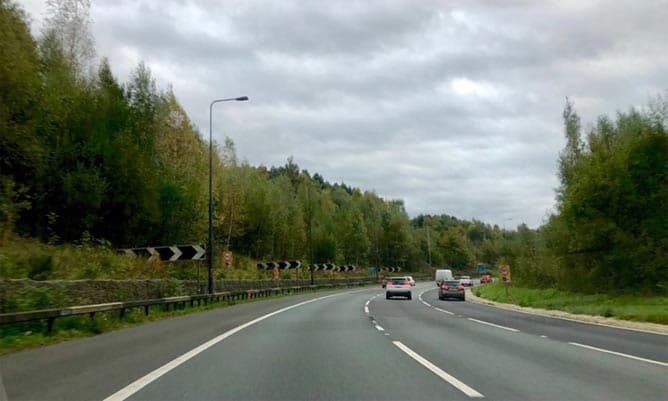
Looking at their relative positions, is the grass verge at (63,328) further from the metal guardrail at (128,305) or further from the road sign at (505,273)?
the road sign at (505,273)

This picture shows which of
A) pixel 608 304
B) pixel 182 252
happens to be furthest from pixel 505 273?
pixel 182 252

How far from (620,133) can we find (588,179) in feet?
22.4

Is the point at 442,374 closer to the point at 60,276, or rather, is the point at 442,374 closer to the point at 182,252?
the point at 60,276

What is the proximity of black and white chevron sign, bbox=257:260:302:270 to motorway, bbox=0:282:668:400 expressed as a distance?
3912 centimetres

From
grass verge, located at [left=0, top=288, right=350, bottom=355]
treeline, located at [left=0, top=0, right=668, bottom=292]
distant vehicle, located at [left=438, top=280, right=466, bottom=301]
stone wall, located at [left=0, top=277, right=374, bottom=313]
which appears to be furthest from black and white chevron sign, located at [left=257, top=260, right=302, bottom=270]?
grass verge, located at [left=0, top=288, right=350, bottom=355]

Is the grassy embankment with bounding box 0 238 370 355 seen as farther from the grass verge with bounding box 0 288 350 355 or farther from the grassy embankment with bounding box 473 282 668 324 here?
the grassy embankment with bounding box 473 282 668 324

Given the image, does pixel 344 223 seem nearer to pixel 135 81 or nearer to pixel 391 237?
pixel 391 237

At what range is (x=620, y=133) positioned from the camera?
1449 inches

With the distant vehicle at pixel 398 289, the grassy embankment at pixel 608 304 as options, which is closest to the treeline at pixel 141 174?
the grassy embankment at pixel 608 304

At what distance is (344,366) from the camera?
386 inches

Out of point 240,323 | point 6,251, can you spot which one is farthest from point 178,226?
point 240,323

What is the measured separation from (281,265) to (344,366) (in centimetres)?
4834

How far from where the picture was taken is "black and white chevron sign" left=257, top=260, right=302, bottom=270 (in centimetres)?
5569

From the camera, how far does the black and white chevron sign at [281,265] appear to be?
55.7m
